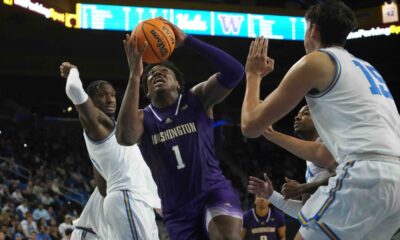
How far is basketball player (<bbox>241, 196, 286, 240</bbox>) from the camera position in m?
8.40

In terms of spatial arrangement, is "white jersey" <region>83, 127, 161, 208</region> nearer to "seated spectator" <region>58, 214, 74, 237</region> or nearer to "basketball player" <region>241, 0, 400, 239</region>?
"basketball player" <region>241, 0, 400, 239</region>

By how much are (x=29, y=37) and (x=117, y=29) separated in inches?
200

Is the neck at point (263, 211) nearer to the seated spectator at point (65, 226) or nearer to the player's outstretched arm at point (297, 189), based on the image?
the player's outstretched arm at point (297, 189)

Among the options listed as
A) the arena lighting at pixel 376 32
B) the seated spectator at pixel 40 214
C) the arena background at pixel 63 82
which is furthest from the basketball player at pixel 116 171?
the arena lighting at pixel 376 32

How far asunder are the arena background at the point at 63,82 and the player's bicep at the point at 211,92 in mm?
9168

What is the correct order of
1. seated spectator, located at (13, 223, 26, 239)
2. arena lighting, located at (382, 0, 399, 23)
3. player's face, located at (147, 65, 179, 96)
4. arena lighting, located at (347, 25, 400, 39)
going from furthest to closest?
arena lighting, located at (382, 0, 399, 23) → arena lighting, located at (347, 25, 400, 39) → seated spectator, located at (13, 223, 26, 239) → player's face, located at (147, 65, 179, 96)

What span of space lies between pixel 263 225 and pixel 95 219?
3346 mm

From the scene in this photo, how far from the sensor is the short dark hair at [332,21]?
339cm

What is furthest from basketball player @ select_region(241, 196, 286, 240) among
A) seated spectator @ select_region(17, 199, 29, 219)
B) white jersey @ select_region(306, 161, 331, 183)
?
seated spectator @ select_region(17, 199, 29, 219)

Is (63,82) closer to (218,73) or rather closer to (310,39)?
(218,73)

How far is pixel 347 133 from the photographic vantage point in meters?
3.16

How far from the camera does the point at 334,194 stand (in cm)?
309

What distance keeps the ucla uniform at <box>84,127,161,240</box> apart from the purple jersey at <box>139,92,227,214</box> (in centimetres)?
87

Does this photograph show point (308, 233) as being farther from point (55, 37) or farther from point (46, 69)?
point (46, 69)
